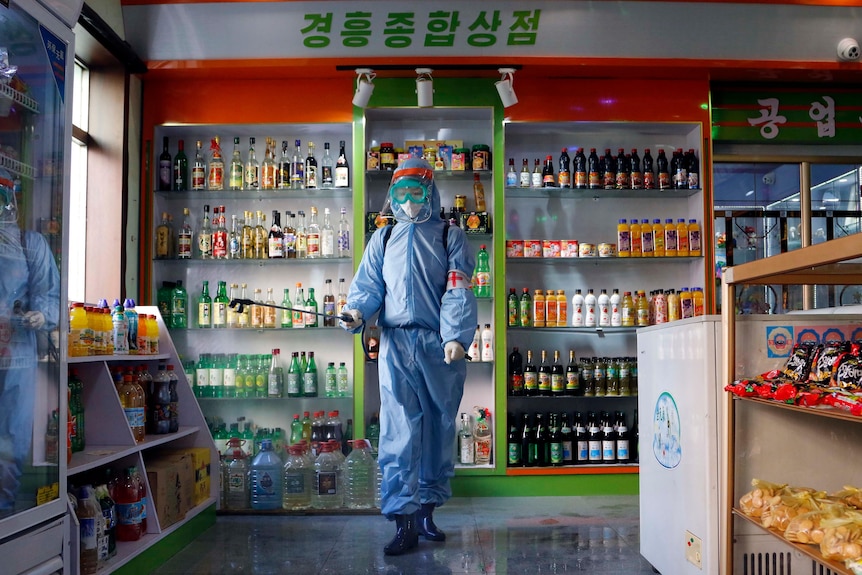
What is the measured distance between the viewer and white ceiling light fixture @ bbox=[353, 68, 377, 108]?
507cm

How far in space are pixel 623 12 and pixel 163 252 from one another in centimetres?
351

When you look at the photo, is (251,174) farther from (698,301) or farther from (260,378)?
(698,301)

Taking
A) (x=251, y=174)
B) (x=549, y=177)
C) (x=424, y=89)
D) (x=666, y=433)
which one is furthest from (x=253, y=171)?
(x=666, y=433)

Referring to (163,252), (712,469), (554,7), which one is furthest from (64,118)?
(554,7)

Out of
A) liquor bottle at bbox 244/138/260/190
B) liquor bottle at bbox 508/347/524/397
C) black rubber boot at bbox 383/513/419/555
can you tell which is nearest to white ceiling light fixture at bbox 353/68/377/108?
liquor bottle at bbox 244/138/260/190

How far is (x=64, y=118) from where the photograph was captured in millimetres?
2596

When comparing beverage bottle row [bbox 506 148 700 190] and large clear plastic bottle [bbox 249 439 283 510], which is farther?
beverage bottle row [bbox 506 148 700 190]

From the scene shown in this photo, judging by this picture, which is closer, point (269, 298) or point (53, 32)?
point (53, 32)

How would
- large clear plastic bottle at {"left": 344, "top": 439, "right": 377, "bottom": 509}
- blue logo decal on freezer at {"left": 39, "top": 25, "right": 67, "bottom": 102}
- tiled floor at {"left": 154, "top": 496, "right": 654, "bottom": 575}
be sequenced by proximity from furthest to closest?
large clear plastic bottle at {"left": 344, "top": 439, "right": 377, "bottom": 509} < tiled floor at {"left": 154, "top": 496, "right": 654, "bottom": 575} < blue logo decal on freezer at {"left": 39, "top": 25, "right": 67, "bottom": 102}

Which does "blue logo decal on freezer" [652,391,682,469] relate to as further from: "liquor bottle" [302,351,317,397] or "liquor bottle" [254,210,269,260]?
"liquor bottle" [254,210,269,260]

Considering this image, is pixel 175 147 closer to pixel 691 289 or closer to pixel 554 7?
pixel 554 7

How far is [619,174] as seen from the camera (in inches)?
215

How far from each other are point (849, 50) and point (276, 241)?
4076mm

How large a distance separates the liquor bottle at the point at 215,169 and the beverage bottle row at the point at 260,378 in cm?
120
